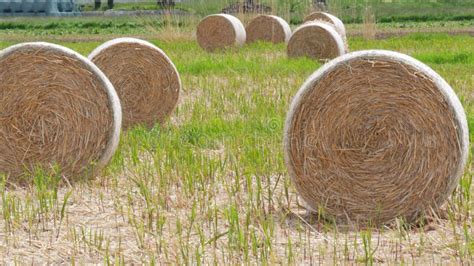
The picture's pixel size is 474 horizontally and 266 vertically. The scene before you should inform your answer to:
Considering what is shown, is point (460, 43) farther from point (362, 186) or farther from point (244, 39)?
point (362, 186)

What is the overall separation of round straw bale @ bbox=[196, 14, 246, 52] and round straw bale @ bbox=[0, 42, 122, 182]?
1340 centimetres

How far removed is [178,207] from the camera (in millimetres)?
6363

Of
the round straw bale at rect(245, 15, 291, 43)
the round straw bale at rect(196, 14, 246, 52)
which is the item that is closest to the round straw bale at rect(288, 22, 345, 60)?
the round straw bale at rect(196, 14, 246, 52)

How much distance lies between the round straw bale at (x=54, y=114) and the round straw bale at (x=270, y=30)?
48.6ft

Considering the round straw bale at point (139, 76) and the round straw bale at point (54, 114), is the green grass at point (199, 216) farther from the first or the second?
the round straw bale at point (139, 76)

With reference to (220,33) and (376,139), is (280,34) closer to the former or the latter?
(220,33)

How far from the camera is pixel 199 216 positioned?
607 centimetres

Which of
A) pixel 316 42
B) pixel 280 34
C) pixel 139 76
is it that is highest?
pixel 139 76

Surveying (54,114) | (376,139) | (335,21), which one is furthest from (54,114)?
(335,21)

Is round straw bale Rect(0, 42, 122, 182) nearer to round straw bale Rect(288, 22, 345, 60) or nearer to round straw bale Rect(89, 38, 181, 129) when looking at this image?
round straw bale Rect(89, 38, 181, 129)

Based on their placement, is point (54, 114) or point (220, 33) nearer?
point (54, 114)

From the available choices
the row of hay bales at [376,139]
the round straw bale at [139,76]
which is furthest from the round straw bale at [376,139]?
the round straw bale at [139,76]

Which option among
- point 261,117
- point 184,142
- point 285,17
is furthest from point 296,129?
point 285,17

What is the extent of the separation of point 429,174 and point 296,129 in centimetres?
90
